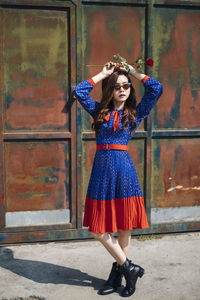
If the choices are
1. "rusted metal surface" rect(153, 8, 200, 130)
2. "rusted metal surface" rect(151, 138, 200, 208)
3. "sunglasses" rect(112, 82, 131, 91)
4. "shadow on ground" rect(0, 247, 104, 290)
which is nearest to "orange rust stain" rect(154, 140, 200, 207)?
"rusted metal surface" rect(151, 138, 200, 208)

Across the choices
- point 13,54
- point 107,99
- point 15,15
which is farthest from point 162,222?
point 15,15

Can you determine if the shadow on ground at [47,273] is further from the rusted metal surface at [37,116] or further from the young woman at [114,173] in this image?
the rusted metal surface at [37,116]

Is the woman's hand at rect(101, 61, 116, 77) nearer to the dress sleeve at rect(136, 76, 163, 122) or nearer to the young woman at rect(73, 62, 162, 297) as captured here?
the young woman at rect(73, 62, 162, 297)

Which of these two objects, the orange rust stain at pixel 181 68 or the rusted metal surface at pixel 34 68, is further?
the orange rust stain at pixel 181 68

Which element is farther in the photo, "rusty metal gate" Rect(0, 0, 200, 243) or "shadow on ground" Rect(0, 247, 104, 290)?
"rusty metal gate" Rect(0, 0, 200, 243)

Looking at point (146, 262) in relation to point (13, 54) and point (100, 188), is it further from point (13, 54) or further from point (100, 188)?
point (13, 54)

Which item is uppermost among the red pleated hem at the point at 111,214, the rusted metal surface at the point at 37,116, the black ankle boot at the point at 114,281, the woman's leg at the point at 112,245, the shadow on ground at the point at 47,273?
the rusted metal surface at the point at 37,116

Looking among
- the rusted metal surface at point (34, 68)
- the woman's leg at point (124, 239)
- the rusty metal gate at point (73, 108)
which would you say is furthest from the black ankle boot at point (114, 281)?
the rusted metal surface at point (34, 68)

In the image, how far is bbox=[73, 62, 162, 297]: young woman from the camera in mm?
2947

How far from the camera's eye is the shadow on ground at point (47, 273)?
329 cm

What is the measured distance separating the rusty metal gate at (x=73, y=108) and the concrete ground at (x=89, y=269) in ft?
0.65

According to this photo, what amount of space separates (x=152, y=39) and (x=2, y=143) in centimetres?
192

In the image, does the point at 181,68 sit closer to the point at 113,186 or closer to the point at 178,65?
the point at 178,65

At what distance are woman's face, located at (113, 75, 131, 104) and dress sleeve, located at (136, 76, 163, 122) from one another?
6.2 inches
